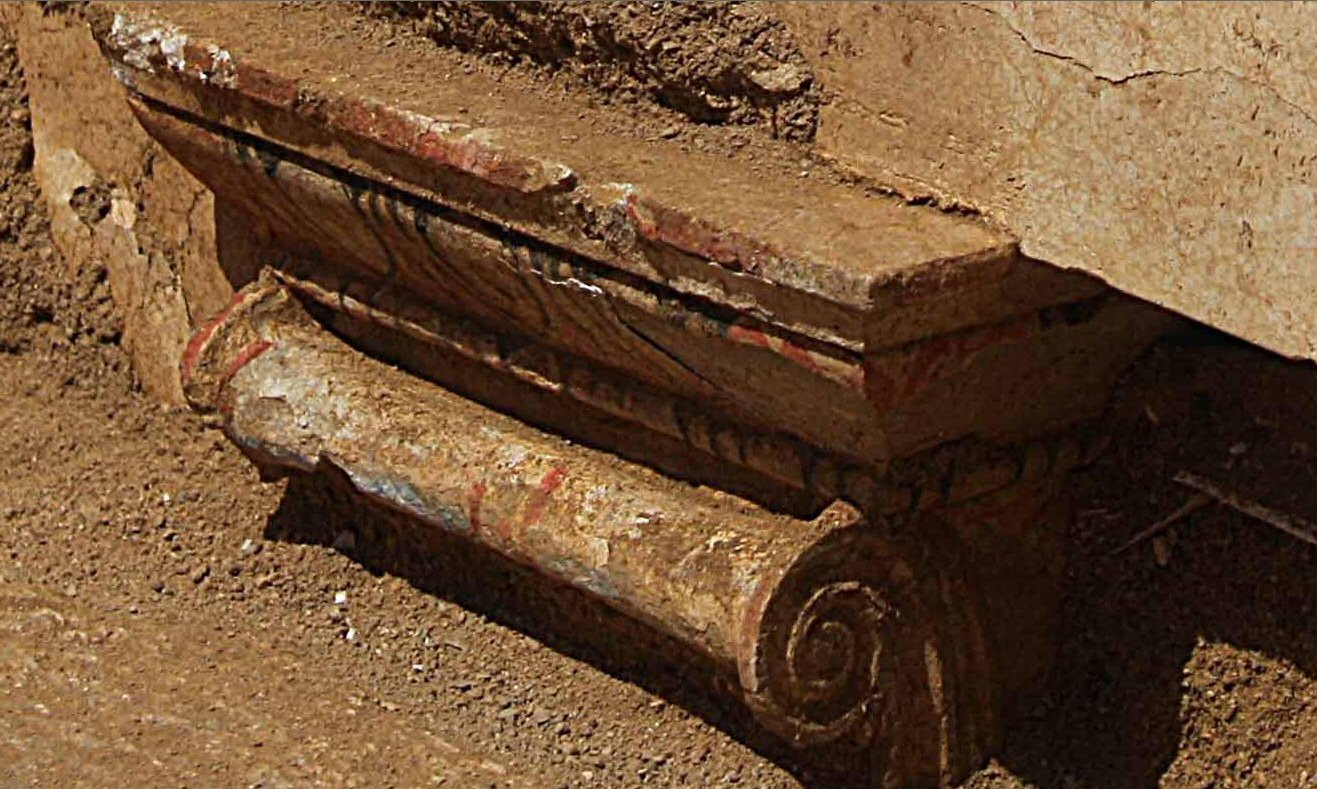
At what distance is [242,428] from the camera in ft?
10.3

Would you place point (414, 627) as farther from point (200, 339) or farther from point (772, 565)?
point (772, 565)

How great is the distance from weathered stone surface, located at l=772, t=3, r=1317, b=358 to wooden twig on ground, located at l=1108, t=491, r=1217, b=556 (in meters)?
0.47

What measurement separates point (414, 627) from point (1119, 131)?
4.30ft

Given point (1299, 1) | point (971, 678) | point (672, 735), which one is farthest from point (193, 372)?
point (1299, 1)

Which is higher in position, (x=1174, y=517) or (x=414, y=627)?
(x=1174, y=517)

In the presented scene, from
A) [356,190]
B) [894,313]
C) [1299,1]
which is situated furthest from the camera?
[356,190]

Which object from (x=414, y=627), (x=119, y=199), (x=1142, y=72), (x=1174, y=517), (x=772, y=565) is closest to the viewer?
(x=1142, y=72)

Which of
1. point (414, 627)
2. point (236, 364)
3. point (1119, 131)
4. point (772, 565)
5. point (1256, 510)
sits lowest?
point (414, 627)

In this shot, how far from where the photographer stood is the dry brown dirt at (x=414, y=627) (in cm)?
263

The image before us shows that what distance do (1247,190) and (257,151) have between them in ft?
4.38

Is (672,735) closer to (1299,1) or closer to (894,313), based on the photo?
(894,313)

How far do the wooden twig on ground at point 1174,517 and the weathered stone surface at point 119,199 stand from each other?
1.38m

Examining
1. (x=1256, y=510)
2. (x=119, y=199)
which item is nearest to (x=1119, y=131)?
(x=1256, y=510)

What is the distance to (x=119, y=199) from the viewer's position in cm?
357
